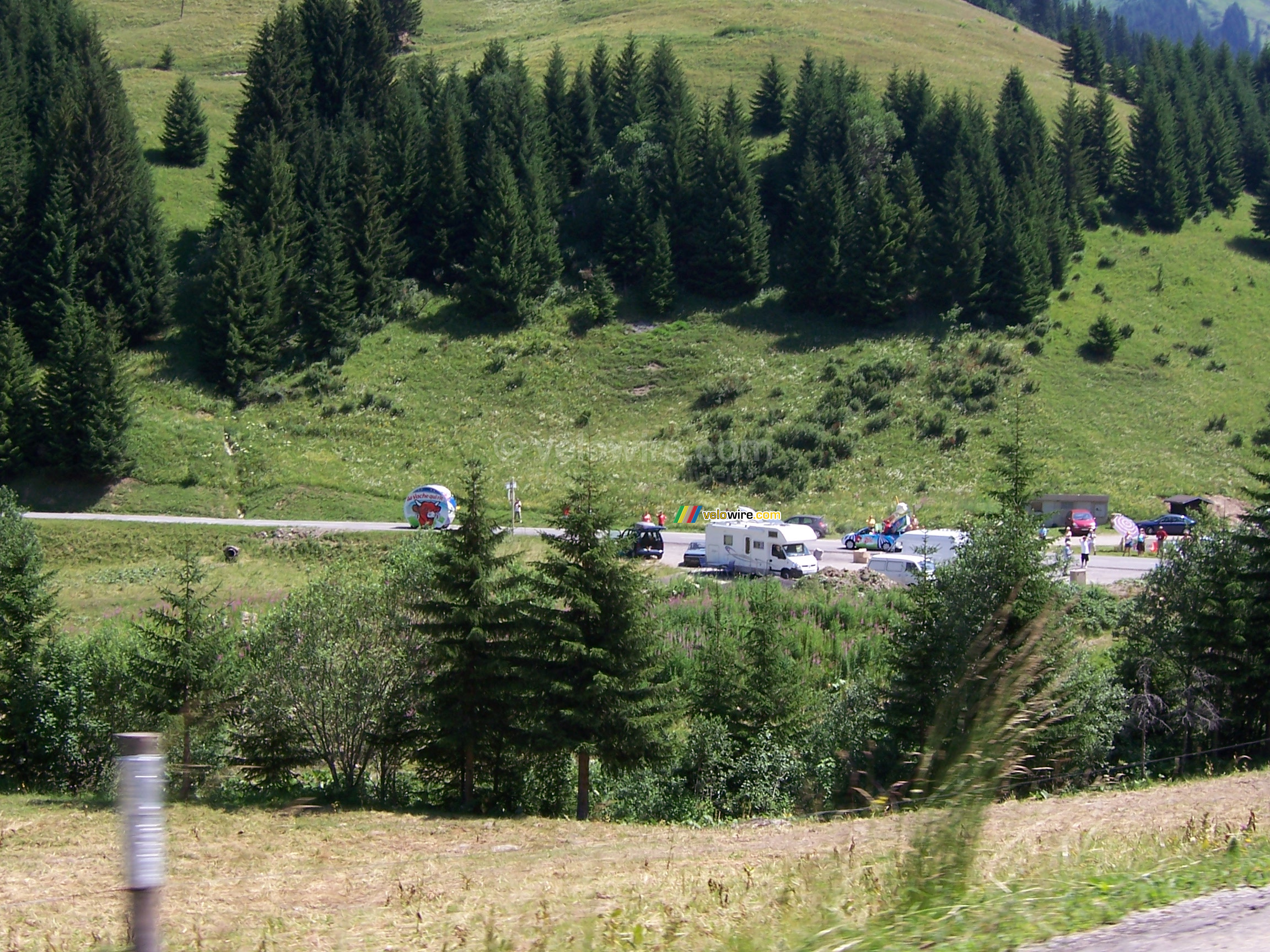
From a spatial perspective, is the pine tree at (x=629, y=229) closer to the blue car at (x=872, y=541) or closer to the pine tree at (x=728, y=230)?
the pine tree at (x=728, y=230)

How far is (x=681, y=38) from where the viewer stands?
110188mm

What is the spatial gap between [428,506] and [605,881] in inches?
1453

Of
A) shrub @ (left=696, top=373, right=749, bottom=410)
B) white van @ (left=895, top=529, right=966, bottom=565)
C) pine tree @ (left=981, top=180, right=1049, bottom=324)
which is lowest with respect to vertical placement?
white van @ (left=895, top=529, right=966, bottom=565)

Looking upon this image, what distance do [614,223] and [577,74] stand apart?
19800mm

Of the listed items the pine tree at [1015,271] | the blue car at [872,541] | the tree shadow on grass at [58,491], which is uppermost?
the pine tree at [1015,271]

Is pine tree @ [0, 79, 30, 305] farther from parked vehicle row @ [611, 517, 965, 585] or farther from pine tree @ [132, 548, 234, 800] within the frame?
pine tree @ [132, 548, 234, 800]

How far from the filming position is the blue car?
41.2 meters

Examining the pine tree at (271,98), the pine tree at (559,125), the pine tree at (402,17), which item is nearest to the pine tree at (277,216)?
the pine tree at (271,98)

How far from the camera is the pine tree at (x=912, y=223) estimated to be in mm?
66062

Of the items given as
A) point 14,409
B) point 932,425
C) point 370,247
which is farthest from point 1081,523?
point 14,409

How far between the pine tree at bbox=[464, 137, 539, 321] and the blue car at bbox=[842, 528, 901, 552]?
3114 cm

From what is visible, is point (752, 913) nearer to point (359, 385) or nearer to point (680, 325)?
point (359, 385)

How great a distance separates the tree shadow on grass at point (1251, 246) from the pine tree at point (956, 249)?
31778 millimetres

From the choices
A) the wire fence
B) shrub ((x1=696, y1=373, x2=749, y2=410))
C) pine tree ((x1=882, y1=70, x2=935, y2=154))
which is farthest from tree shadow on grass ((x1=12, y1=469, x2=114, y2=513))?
pine tree ((x1=882, y1=70, x2=935, y2=154))
